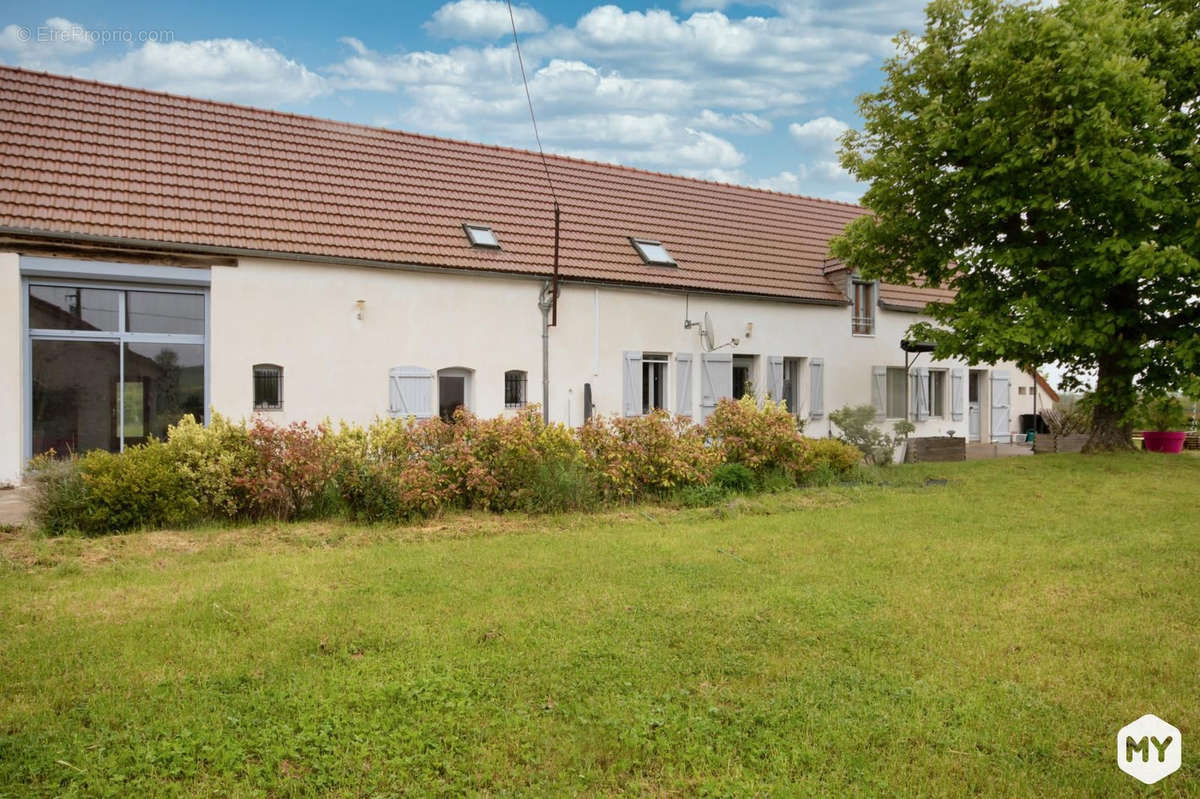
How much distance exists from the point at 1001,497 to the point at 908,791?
9.17 m

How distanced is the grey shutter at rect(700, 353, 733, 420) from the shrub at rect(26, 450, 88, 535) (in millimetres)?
12173

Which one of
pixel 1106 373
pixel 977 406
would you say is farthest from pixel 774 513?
pixel 977 406

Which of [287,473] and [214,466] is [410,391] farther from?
[214,466]

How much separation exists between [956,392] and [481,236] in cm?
1416

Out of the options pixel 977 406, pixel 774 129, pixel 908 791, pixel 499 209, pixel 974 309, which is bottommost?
pixel 908 791

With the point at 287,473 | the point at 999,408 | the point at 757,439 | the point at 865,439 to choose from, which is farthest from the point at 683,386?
the point at 999,408

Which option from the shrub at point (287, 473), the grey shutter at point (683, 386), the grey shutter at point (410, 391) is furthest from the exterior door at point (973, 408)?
the shrub at point (287, 473)

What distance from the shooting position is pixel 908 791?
3.19 meters

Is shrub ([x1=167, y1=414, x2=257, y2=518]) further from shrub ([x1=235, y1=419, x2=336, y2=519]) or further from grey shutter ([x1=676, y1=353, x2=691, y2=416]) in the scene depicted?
grey shutter ([x1=676, y1=353, x2=691, y2=416])

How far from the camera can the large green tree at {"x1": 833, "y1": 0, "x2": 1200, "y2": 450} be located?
41.9 feet

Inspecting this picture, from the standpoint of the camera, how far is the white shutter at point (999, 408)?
Answer: 22422 millimetres

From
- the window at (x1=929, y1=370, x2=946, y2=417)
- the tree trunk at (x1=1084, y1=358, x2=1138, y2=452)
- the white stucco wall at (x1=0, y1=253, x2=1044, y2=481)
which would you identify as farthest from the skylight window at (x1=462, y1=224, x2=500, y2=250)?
the window at (x1=929, y1=370, x2=946, y2=417)

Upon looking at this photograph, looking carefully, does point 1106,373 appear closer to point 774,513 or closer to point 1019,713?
point 774,513
